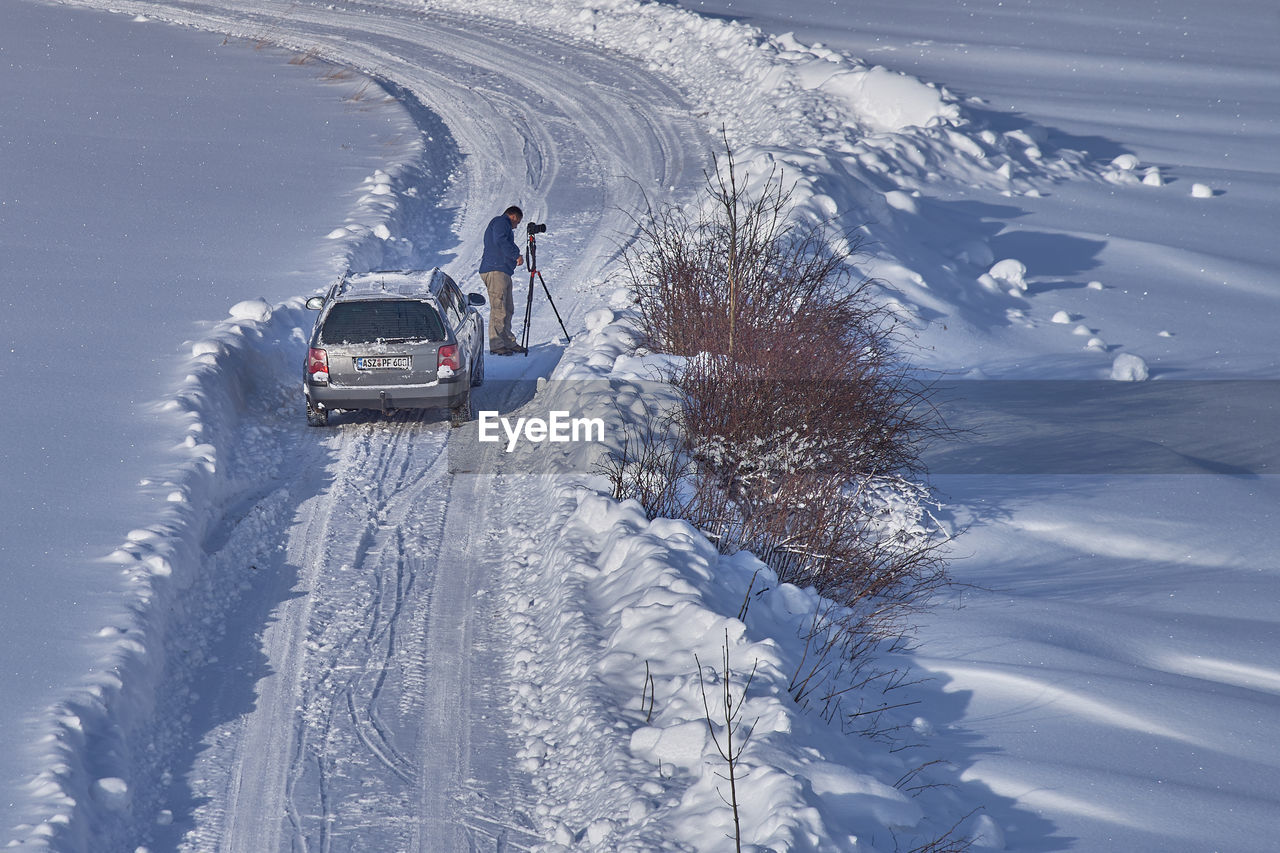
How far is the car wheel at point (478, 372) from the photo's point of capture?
1290 cm

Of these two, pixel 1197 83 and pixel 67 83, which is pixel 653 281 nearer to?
pixel 67 83

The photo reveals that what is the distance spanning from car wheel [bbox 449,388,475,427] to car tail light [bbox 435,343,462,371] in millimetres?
358

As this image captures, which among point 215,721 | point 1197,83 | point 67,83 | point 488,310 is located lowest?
point 215,721

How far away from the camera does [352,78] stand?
1127 inches

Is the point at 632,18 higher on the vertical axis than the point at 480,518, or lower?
higher

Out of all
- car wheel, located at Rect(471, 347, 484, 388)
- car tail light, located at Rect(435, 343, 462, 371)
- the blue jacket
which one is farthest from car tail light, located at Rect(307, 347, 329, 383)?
the blue jacket

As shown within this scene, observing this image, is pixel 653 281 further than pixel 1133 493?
Yes

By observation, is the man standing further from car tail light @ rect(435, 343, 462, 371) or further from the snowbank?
the snowbank

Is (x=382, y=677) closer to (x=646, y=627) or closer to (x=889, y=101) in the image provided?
(x=646, y=627)

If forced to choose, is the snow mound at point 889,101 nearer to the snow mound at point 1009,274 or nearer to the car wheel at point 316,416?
the snow mound at point 1009,274

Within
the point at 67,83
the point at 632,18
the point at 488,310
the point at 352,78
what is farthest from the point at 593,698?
the point at 632,18

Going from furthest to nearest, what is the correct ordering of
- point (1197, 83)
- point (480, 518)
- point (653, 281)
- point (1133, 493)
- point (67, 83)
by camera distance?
point (1197, 83), point (67, 83), point (653, 281), point (1133, 493), point (480, 518)

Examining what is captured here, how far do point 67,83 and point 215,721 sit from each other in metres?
26.1

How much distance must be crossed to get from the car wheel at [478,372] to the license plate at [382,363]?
1.41 m
